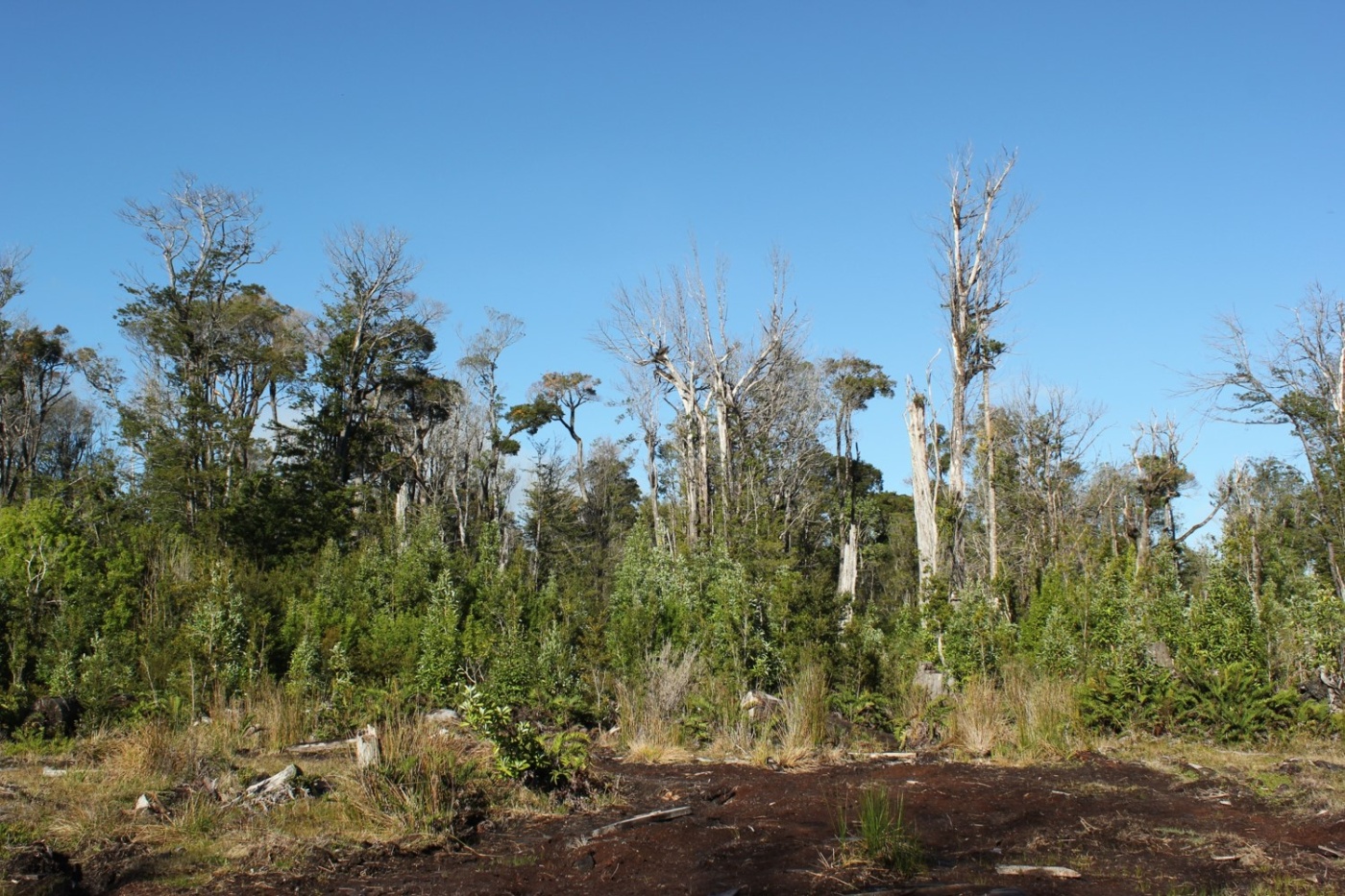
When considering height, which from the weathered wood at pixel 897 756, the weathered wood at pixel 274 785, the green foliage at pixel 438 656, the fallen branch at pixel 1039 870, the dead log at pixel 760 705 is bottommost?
the weathered wood at pixel 897 756

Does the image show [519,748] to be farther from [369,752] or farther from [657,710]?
[657,710]

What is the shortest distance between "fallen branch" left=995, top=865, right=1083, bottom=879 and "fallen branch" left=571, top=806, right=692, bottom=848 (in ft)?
7.09

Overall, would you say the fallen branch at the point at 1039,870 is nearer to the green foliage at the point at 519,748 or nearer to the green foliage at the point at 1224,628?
the green foliage at the point at 519,748

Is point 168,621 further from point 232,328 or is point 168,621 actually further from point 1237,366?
point 1237,366

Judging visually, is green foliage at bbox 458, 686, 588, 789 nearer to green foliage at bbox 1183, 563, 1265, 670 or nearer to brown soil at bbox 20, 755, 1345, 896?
brown soil at bbox 20, 755, 1345, 896

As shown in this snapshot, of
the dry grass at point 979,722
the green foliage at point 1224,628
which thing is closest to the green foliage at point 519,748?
the dry grass at point 979,722

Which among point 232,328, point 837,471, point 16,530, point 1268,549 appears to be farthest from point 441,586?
point 837,471

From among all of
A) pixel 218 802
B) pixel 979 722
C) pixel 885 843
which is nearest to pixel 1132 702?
pixel 979 722

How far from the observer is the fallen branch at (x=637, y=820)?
587 centimetres

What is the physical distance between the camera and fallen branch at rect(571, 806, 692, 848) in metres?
5.87

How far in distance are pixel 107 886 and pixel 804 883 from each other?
3.42 meters

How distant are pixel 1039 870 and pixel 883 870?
0.75m

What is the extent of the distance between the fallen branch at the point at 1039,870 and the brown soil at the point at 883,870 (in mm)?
35

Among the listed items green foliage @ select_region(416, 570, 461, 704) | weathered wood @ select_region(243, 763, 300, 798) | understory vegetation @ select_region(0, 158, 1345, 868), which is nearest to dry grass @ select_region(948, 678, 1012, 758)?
understory vegetation @ select_region(0, 158, 1345, 868)
